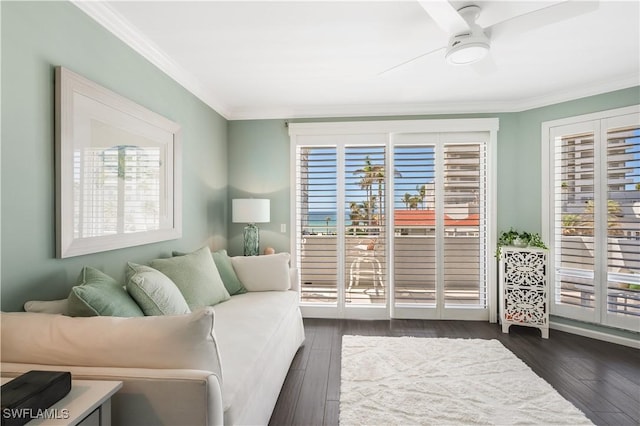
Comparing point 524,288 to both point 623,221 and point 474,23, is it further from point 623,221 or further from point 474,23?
point 474,23

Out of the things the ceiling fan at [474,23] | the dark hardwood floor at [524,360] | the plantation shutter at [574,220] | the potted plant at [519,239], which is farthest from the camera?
the potted plant at [519,239]

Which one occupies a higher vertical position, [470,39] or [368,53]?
[368,53]

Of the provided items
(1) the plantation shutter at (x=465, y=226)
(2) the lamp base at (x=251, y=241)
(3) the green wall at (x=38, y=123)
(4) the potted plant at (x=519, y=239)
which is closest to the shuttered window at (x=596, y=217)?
(4) the potted plant at (x=519, y=239)

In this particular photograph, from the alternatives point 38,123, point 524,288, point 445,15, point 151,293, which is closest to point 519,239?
point 524,288

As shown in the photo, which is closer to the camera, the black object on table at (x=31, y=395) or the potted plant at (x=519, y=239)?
the black object on table at (x=31, y=395)

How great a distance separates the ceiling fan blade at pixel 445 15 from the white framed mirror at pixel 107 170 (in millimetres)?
1943

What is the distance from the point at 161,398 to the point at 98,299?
65cm

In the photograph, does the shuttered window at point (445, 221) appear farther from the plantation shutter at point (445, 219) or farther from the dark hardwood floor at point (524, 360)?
the dark hardwood floor at point (524, 360)

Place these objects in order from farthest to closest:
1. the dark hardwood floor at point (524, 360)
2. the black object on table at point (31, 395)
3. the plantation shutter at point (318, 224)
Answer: the plantation shutter at point (318, 224) < the dark hardwood floor at point (524, 360) < the black object on table at point (31, 395)

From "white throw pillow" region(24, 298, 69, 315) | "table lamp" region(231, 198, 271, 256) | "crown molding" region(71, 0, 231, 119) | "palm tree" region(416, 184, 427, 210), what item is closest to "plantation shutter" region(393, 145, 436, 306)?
"palm tree" region(416, 184, 427, 210)

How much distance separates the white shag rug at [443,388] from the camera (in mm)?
2037

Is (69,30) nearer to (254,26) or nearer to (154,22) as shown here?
(154,22)

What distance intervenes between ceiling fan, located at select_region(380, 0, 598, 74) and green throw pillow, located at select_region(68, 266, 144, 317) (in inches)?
85.1

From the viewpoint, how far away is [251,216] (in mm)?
3662
